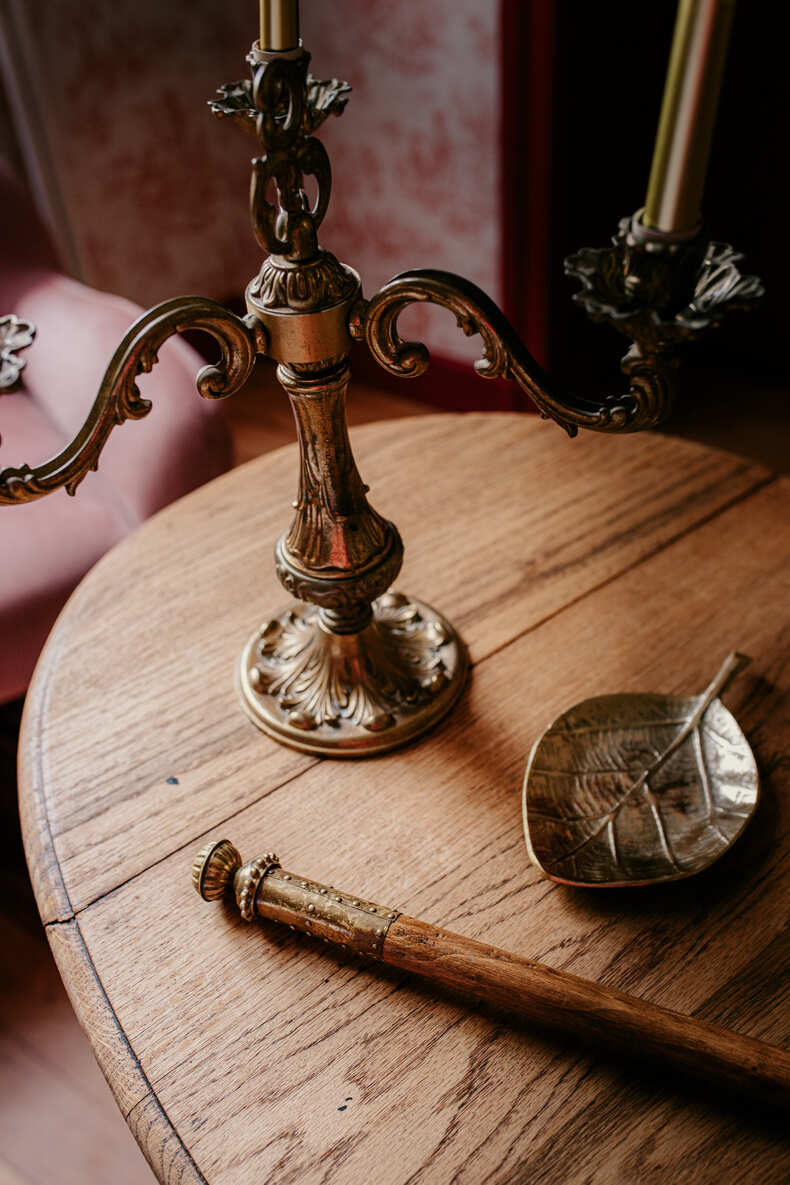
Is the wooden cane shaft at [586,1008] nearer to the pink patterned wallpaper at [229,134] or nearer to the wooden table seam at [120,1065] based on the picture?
the wooden table seam at [120,1065]

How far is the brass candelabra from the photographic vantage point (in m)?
0.40

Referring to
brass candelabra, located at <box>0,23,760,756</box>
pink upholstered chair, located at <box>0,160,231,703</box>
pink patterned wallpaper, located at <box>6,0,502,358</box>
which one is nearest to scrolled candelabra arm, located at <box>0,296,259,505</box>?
brass candelabra, located at <box>0,23,760,756</box>

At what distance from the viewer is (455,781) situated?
0.64 m

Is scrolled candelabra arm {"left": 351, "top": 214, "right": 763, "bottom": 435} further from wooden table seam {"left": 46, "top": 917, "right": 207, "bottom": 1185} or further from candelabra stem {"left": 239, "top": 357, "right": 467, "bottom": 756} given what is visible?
wooden table seam {"left": 46, "top": 917, "right": 207, "bottom": 1185}

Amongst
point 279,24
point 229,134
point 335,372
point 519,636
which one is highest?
point 279,24

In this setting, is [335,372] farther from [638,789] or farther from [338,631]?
[638,789]

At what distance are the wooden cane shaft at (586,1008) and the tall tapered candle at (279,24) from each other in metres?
0.45

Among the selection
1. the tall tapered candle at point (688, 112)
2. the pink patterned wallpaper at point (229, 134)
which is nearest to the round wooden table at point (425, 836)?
the tall tapered candle at point (688, 112)

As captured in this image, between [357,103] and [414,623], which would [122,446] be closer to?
[414,623]

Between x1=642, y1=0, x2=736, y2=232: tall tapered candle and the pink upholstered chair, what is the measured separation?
2.71 ft

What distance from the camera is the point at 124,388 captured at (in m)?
0.49

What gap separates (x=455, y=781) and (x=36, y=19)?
6.12 feet

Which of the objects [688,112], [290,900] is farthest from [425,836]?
[688,112]

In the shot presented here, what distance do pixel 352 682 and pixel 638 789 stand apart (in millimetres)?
205
